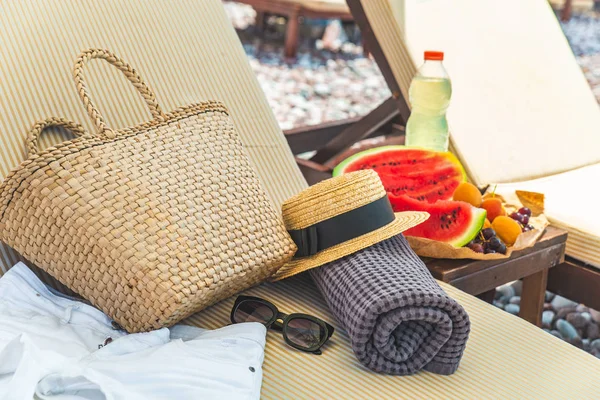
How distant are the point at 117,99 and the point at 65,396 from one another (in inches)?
33.2

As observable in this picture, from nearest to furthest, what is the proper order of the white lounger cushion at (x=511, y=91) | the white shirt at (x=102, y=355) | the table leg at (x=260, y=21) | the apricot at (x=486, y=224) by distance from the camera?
the white shirt at (x=102, y=355)
the apricot at (x=486, y=224)
the white lounger cushion at (x=511, y=91)
the table leg at (x=260, y=21)

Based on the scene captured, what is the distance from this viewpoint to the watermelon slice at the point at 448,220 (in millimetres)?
1694

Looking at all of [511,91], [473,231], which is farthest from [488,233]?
Answer: [511,91]

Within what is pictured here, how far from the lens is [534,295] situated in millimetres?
1917

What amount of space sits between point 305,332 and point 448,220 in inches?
23.3

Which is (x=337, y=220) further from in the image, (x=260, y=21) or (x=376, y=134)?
(x=260, y=21)

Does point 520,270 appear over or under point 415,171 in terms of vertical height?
under

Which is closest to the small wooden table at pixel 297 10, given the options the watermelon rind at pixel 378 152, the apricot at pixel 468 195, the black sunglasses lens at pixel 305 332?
the watermelon rind at pixel 378 152

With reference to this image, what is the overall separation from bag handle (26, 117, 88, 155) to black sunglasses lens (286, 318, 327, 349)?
0.57 metres

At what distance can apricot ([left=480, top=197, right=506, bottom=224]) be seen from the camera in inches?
71.1

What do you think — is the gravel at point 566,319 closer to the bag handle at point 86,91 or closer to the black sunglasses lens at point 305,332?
the black sunglasses lens at point 305,332

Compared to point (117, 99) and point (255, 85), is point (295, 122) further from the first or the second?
point (117, 99)

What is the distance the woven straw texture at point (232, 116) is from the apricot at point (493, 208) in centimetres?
32

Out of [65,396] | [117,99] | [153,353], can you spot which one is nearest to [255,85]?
[117,99]
